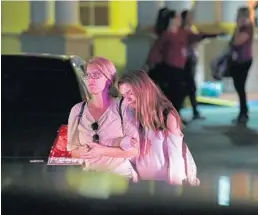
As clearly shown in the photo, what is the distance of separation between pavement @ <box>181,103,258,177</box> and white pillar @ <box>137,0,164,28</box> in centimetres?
51

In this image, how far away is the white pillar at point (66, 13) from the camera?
3787 mm

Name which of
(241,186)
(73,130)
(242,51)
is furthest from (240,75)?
(73,130)

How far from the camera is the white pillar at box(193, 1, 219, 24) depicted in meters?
3.71

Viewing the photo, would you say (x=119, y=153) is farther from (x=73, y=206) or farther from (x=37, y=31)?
(x=37, y=31)

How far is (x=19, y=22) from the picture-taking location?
3.83 m

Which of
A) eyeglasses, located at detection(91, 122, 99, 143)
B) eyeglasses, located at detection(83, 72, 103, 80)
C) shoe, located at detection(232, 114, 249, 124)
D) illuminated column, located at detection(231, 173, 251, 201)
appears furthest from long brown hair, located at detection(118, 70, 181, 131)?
illuminated column, located at detection(231, 173, 251, 201)

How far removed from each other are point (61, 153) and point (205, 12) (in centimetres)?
107

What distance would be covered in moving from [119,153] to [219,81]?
0.65m

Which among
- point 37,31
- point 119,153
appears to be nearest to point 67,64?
point 37,31

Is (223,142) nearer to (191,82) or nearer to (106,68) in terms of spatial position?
(191,82)

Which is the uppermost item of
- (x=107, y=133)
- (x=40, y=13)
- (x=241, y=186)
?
(x=40, y=13)

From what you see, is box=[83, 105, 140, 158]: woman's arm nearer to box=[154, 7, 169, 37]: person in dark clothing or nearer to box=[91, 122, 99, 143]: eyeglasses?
box=[91, 122, 99, 143]: eyeglasses

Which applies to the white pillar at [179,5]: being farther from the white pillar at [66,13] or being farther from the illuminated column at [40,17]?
the illuminated column at [40,17]

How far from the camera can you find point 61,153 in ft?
12.5
